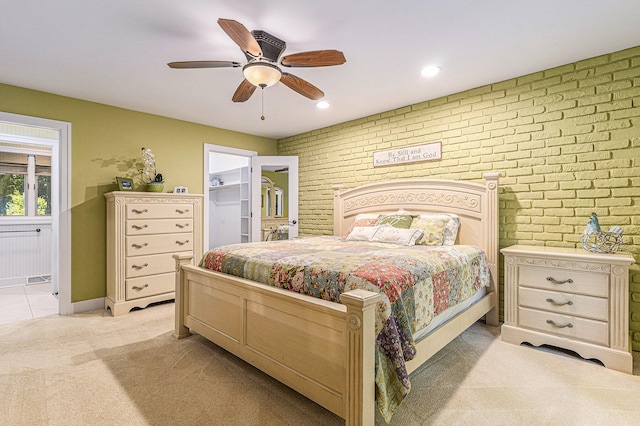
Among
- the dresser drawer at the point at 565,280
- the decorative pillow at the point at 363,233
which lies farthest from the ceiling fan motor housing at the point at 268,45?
the dresser drawer at the point at 565,280

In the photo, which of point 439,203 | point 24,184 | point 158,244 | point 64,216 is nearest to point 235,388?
point 158,244

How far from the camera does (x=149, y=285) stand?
146 inches

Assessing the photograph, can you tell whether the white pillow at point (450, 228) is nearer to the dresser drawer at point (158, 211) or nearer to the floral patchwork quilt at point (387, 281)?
the floral patchwork quilt at point (387, 281)

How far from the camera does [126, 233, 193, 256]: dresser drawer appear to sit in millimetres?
3604

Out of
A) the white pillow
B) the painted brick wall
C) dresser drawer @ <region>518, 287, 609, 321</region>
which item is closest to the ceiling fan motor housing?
the painted brick wall

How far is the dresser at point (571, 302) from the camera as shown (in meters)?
2.25

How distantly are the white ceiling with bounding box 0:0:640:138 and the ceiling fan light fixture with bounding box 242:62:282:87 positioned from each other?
0.88 feet

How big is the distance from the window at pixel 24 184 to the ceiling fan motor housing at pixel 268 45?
485 centimetres

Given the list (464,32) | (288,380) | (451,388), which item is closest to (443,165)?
(464,32)

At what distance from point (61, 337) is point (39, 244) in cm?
309

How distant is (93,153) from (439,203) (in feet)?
13.4

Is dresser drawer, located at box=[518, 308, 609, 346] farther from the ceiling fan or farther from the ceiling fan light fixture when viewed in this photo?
the ceiling fan light fixture

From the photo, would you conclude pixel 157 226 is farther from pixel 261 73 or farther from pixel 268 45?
pixel 268 45

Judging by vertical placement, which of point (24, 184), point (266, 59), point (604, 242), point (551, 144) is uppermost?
point (266, 59)
